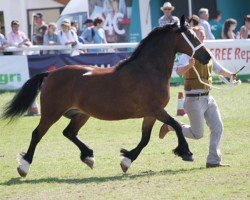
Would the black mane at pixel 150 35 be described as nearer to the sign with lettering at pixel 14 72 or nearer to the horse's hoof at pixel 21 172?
the horse's hoof at pixel 21 172

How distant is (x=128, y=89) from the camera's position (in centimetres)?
1098

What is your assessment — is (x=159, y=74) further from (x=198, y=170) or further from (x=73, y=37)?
(x=73, y=37)

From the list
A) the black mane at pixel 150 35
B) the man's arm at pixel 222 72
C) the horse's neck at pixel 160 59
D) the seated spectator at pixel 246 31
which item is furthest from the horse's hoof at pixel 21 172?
the seated spectator at pixel 246 31

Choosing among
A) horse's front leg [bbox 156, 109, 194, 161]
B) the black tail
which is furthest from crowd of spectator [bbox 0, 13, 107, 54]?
horse's front leg [bbox 156, 109, 194, 161]

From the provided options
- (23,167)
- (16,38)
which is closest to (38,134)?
(23,167)

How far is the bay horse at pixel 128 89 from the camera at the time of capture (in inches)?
429

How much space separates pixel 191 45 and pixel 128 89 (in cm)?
95

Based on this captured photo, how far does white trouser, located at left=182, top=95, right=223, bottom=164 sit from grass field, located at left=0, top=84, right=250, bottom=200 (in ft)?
0.89

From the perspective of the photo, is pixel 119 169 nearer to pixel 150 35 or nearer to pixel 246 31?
pixel 150 35

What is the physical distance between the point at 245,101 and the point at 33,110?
469 centimetres

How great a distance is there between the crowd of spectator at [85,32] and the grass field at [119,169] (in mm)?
6975

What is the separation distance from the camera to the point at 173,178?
1026 cm

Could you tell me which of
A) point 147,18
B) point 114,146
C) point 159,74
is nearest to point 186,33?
point 159,74

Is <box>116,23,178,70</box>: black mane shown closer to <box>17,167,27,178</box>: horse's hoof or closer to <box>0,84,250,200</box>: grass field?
<box>0,84,250,200</box>: grass field
